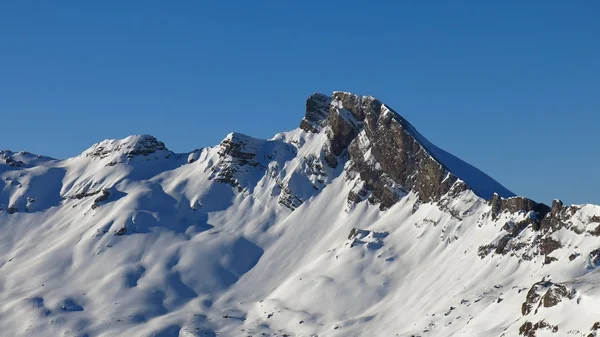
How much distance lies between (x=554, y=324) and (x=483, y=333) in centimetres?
2596

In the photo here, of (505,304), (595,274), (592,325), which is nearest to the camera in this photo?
(592,325)

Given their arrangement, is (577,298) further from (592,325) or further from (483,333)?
(483,333)

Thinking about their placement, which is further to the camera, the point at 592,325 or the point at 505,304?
the point at 505,304

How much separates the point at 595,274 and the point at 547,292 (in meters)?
20.1

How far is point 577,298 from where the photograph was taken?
162250 mm

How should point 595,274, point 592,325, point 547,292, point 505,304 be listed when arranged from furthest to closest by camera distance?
point 505,304, point 595,274, point 547,292, point 592,325

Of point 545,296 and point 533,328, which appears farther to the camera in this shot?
point 545,296

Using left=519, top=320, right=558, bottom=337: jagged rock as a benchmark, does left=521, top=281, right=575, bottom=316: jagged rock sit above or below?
above

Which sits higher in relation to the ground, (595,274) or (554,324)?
(595,274)

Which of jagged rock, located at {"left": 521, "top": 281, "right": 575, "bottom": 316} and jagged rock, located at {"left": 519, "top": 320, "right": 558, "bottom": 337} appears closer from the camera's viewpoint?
jagged rock, located at {"left": 519, "top": 320, "right": 558, "bottom": 337}

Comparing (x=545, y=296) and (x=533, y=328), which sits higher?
(x=545, y=296)

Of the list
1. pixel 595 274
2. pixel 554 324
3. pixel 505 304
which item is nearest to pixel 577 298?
pixel 554 324

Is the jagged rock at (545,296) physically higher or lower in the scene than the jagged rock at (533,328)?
higher

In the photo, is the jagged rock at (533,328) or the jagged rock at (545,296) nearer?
the jagged rock at (533,328)
